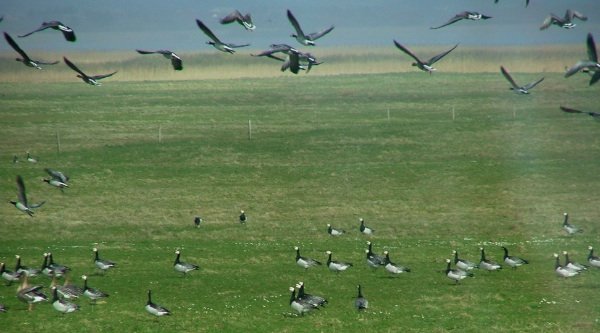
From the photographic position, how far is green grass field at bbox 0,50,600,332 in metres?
Result: 24.2

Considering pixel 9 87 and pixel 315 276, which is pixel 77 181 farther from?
pixel 9 87

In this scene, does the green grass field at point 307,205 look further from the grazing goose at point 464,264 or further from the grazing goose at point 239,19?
the grazing goose at point 239,19

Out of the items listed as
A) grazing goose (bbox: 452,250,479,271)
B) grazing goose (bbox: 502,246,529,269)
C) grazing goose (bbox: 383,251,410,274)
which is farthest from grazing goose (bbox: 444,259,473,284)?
grazing goose (bbox: 502,246,529,269)

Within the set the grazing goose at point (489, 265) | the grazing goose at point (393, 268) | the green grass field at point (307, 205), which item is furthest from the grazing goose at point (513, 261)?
the grazing goose at point (393, 268)

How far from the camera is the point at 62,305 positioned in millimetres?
23688

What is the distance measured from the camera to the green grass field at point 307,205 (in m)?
24.2

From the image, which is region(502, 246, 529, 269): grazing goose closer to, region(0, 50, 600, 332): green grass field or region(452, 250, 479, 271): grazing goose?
region(0, 50, 600, 332): green grass field

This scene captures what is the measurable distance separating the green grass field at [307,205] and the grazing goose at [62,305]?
0.24m

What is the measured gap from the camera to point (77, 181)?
4491 cm

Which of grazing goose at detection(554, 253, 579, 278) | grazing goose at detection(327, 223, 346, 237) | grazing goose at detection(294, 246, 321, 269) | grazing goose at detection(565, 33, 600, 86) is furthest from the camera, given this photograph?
grazing goose at detection(327, 223, 346, 237)

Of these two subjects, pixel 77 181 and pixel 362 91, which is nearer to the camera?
pixel 77 181

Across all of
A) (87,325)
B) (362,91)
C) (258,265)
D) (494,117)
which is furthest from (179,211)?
(362,91)

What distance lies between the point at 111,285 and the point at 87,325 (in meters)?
4.62

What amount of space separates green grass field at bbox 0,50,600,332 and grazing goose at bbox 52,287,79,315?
9.6 inches
